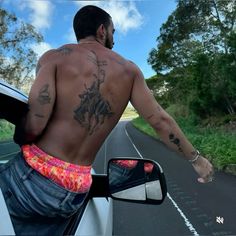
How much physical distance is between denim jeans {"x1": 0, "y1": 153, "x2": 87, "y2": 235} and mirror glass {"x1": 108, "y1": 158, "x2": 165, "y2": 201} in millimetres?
521

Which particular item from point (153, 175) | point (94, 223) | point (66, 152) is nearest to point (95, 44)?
point (66, 152)

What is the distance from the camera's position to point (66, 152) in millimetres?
1915

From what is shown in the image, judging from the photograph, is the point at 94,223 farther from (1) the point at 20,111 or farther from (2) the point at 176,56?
(2) the point at 176,56

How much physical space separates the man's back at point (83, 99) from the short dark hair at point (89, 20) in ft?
0.31

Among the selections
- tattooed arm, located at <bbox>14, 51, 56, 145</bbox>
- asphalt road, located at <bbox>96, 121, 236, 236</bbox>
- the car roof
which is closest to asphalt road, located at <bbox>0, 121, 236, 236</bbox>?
asphalt road, located at <bbox>96, 121, 236, 236</bbox>

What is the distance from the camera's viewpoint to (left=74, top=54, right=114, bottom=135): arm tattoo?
1994 millimetres

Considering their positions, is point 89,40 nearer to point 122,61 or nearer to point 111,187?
point 122,61

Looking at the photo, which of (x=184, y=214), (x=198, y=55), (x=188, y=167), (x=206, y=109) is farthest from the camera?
(x=206, y=109)

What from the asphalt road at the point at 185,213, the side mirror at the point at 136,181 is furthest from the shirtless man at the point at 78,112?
the asphalt road at the point at 185,213

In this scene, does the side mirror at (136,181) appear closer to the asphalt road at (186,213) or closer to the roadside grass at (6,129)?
the roadside grass at (6,129)

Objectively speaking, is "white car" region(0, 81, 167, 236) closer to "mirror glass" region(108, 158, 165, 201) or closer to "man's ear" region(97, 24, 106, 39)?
"mirror glass" region(108, 158, 165, 201)

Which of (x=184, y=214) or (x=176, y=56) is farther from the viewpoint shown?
(x=176, y=56)

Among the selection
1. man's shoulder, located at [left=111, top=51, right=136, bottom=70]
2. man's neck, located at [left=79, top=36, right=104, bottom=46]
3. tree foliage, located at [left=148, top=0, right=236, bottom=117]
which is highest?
tree foliage, located at [left=148, top=0, right=236, bottom=117]

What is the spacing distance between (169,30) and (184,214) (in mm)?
24898
